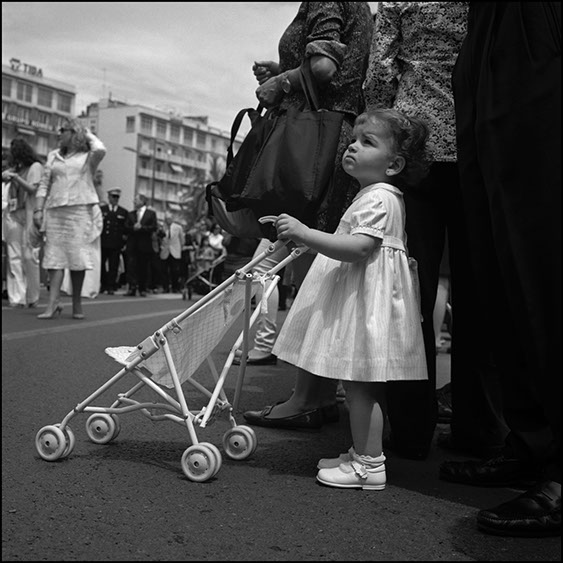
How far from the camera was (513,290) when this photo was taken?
6.89 feet


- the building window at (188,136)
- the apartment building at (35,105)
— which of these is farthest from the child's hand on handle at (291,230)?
the building window at (188,136)

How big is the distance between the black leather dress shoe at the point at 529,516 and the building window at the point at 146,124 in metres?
114

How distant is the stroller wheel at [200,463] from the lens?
9.31 ft

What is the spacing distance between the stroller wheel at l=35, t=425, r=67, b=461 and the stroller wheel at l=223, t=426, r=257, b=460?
62cm

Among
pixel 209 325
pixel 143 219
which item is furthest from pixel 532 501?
pixel 143 219

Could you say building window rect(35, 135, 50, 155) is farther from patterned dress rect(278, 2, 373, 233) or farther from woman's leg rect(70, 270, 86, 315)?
patterned dress rect(278, 2, 373, 233)

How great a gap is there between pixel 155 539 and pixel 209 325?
104 cm

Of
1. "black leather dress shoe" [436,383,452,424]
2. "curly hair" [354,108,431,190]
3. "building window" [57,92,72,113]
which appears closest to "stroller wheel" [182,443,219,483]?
"curly hair" [354,108,431,190]

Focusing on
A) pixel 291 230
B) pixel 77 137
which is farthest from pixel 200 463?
pixel 77 137

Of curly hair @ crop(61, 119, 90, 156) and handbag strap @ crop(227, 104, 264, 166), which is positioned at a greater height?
curly hair @ crop(61, 119, 90, 156)

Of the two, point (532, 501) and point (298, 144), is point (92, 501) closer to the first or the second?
point (532, 501)

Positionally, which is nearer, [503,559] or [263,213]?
[503,559]

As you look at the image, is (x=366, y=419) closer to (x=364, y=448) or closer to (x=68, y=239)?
(x=364, y=448)

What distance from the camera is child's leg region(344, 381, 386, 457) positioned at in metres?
2.84
